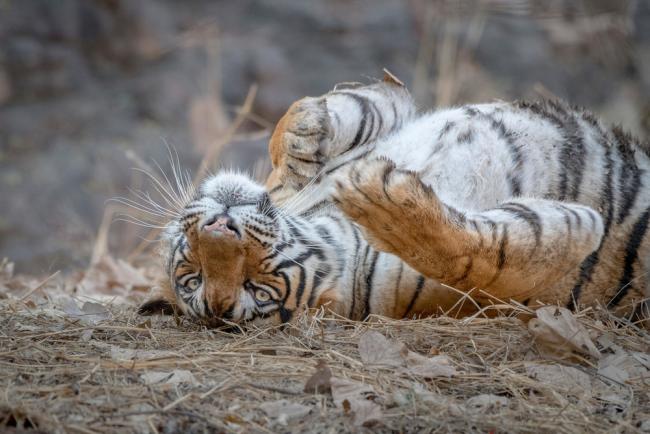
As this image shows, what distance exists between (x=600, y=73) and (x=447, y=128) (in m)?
5.85

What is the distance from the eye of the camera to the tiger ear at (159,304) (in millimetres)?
3168

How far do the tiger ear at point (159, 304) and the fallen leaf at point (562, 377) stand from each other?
1.37 m

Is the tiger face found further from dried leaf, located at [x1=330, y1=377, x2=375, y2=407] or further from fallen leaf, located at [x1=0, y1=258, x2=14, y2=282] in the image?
fallen leaf, located at [x1=0, y1=258, x2=14, y2=282]

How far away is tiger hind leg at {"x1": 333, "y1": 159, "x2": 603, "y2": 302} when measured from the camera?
2.54m

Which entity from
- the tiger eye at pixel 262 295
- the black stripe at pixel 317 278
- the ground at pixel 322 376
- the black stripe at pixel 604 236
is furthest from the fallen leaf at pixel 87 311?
the black stripe at pixel 604 236

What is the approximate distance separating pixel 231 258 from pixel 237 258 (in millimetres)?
26

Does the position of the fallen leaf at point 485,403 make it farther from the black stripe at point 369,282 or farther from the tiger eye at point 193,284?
the tiger eye at point 193,284

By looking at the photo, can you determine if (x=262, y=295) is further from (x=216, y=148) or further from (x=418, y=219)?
(x=216, y=148)

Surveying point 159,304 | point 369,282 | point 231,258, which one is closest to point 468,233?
point 369,282

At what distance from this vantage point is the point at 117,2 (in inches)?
320

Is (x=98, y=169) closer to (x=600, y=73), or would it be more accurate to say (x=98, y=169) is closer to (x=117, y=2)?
(x=117, y=2)

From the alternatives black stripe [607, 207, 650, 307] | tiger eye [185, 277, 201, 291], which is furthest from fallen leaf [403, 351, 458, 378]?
black stripe [607, 207, 650, 307]

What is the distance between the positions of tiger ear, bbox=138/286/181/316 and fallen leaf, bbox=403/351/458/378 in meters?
1.06

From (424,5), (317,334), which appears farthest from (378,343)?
(424,5)
